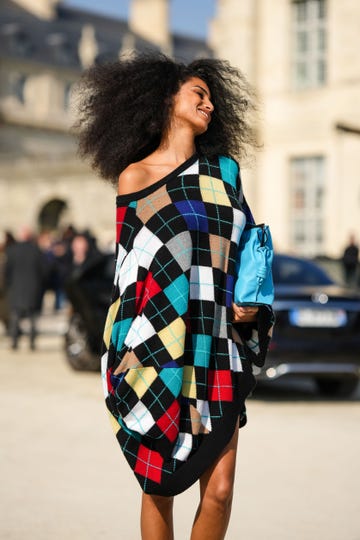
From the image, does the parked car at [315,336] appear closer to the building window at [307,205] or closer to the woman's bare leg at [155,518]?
the woman's bare leg at [155,518]

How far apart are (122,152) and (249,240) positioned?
2.05ft

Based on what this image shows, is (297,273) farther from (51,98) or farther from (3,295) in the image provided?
(51,98)

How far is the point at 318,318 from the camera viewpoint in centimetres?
990

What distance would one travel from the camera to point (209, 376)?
3.46 metres

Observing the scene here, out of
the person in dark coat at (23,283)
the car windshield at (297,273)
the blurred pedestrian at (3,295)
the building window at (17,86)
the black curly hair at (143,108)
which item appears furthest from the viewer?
the building window at (17,86)

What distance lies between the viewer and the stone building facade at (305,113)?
25.7m

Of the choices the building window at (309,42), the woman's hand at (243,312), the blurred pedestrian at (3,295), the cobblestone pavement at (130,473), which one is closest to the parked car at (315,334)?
the cobblestone pavement at (130,473)

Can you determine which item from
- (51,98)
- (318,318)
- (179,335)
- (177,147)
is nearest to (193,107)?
(177,147)

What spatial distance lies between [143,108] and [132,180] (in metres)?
0.42

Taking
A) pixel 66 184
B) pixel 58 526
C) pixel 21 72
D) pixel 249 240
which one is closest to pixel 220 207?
pixel 249 240

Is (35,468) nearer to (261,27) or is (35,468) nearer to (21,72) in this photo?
(261,27)

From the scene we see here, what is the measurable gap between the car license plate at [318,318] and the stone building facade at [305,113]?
15.4 m

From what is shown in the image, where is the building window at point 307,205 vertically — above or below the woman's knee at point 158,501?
above

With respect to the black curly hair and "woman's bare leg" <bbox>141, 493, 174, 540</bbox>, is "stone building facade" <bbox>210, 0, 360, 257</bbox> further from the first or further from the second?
"woman's bare leg" <bbox>141, 493, 174, 540</bbox>
